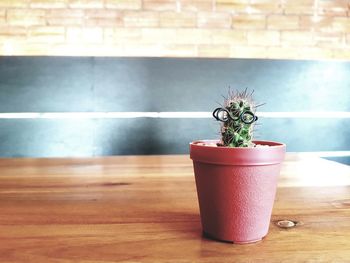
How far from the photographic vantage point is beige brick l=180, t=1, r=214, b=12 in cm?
310

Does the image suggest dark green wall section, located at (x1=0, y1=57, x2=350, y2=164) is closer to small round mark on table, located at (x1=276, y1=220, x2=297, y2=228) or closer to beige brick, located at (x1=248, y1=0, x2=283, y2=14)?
beige brick, located at (x1=248, y1=0, x2=283, y2=14)

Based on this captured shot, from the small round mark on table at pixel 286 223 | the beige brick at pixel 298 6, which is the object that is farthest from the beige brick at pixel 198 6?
the small round mark on table at pixel 286 223

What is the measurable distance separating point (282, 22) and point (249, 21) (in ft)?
0.89

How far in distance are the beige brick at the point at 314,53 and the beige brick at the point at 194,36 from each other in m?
0.75

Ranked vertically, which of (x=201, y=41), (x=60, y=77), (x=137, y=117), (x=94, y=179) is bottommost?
(x=94, y=179)

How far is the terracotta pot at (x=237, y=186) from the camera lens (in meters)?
0.58

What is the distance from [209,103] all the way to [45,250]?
2.27m

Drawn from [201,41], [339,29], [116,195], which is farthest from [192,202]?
[339,29]

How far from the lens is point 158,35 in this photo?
3.10 m

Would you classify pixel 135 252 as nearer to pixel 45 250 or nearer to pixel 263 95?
pixel 45 250

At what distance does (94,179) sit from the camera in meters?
1.26

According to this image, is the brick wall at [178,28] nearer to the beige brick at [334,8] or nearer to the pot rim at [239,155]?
the beige brick at [334,8]

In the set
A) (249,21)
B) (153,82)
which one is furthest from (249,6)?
(153,82)

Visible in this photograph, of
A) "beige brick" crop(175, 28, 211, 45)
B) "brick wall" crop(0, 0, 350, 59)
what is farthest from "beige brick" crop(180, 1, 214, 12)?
"beige brick" crop(175, 28, 211, 45)
